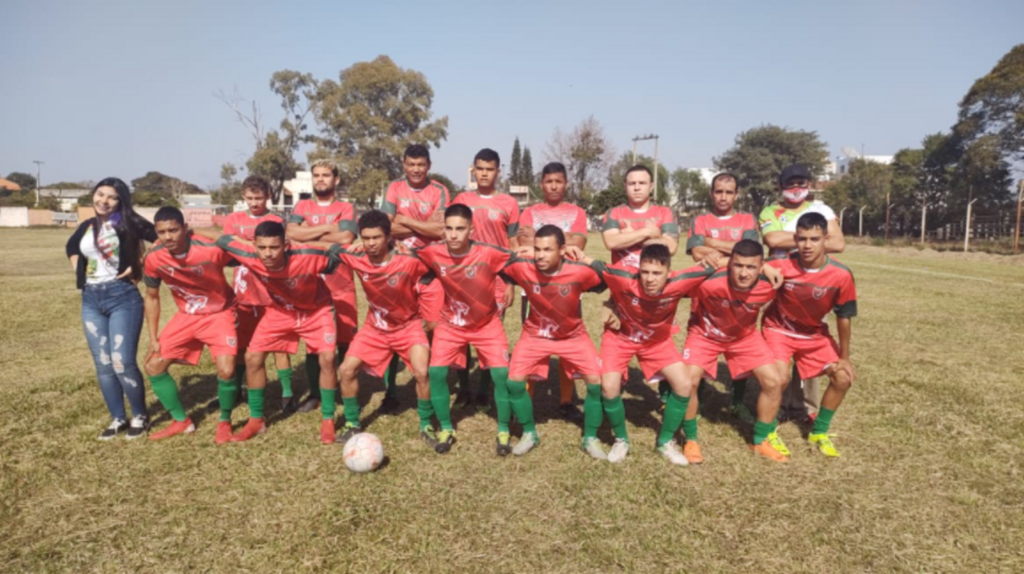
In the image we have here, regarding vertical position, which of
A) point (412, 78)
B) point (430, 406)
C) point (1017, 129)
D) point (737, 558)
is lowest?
point (737, 558)

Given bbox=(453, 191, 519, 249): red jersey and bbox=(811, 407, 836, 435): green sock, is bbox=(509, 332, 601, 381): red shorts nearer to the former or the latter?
bbox=(453, 191, 519, 249): red jersey

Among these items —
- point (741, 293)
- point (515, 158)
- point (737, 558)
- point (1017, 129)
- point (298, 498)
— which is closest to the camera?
point (737, 558)

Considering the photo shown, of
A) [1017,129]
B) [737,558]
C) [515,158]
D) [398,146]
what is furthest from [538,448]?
[515,158]

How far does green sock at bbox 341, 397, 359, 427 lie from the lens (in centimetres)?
504

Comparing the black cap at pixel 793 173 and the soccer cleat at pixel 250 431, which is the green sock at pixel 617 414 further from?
the soccer cleat at pixel 250 431

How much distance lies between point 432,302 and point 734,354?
117 inches

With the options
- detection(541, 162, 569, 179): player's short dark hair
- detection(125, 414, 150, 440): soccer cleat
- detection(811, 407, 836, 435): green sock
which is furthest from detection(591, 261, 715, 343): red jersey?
detection(125, 414, 150, 440): soccer cleat

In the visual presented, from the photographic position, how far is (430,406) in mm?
5012

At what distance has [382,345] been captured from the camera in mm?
5047

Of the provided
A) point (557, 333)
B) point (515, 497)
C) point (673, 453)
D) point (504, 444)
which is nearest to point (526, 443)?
point (504, 444)

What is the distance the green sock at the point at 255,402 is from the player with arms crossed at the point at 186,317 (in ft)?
0.54

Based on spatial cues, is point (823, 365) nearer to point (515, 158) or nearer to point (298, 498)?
point (298, 498)

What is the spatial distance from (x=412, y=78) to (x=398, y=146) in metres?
5.74

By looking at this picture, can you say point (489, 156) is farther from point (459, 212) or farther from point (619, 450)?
point (619, 450)
